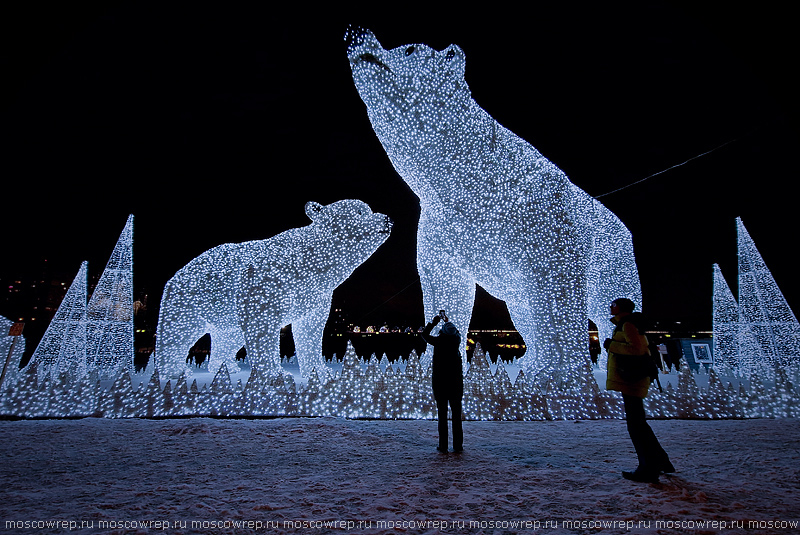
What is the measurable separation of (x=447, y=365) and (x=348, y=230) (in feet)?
8.61

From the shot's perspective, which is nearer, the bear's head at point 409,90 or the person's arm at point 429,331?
the person's arm at point 429,331

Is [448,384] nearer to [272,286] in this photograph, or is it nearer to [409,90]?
[272,286]

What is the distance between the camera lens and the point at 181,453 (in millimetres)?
2609

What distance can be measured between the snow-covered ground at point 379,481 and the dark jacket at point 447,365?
43 cm

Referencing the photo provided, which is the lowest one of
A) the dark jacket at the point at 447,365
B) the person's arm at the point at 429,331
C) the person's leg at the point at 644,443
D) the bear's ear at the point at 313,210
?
the person's leg at the point at 644,443

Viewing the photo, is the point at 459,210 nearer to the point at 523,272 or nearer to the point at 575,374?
the point at 523,272

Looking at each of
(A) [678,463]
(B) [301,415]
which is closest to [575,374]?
(A) [678,463]

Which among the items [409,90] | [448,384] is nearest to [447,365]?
[448,384]

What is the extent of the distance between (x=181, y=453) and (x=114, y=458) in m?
0.39

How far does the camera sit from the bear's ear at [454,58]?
4504 millimetres

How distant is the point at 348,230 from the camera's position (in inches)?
193

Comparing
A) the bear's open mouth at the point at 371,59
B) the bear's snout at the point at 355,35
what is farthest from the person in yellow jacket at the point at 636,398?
the bear's snout at the point at 355,35

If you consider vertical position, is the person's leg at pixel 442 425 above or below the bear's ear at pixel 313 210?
below

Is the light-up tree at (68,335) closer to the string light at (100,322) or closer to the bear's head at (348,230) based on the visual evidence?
the string light at (100,322)
